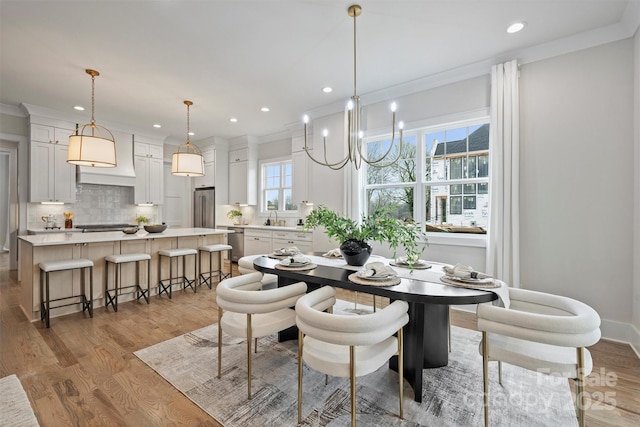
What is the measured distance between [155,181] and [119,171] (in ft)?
2.40

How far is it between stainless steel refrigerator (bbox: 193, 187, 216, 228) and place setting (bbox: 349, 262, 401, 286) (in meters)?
5.66

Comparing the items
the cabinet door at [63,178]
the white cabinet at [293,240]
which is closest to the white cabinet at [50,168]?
the cabinet door at [63,178]

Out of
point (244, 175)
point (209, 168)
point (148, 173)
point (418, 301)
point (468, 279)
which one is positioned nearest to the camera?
point (418, 301)

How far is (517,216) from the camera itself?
3123mm

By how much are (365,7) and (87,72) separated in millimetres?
3462

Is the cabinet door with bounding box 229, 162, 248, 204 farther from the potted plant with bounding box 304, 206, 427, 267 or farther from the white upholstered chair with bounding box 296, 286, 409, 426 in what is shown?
the white upholstered chair with bounding box 296, 286, 409, 426

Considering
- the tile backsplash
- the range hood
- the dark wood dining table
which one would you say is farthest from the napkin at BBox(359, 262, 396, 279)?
the tile backsplash

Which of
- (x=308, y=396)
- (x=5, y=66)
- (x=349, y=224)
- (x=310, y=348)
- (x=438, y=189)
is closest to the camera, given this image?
(x=310, y=348)

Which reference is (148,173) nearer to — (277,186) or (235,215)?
(235,215)

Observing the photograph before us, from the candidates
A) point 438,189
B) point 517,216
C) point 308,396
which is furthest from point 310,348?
point 438,189

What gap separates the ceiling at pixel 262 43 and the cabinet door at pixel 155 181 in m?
2.06

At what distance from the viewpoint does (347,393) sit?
6.35ft

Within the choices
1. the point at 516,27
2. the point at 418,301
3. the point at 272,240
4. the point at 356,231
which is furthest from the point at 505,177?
the point at 272,240

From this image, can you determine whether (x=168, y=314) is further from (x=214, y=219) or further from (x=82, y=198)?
(x=82, y=198)
